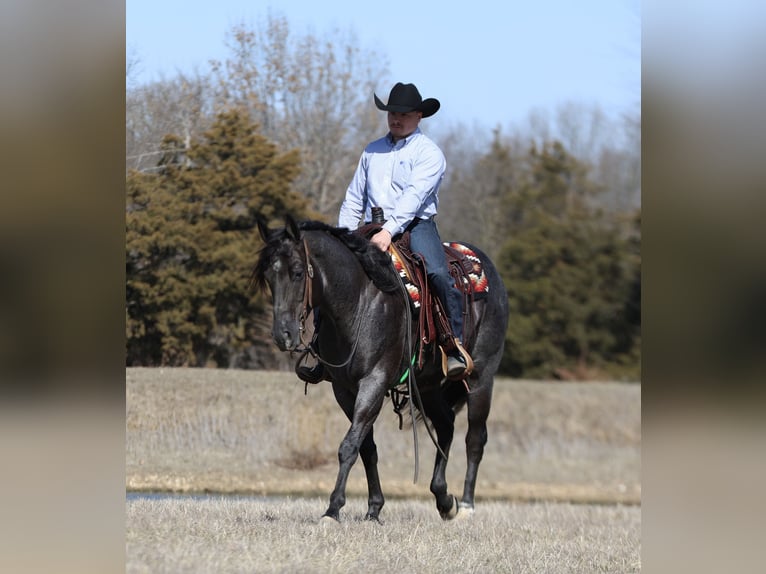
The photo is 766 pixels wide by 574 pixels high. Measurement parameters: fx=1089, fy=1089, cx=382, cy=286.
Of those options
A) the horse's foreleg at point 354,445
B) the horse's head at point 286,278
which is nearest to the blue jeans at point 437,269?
the horse's foreleg at point 354,445

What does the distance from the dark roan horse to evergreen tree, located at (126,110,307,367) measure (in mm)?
10068

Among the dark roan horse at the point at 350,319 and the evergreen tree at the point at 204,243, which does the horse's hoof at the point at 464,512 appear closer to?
the dark roan horse at the point at 350,319

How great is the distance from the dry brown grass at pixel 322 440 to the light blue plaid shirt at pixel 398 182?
768cm

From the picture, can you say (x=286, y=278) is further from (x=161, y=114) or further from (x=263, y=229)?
(x=161, y=114)

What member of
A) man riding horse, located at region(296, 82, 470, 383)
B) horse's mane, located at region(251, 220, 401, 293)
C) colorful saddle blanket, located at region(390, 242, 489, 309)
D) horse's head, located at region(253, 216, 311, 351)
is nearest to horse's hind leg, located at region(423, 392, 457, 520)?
man riding horse, located at region(296, 82, 470, 383)

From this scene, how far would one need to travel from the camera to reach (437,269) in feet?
31.8

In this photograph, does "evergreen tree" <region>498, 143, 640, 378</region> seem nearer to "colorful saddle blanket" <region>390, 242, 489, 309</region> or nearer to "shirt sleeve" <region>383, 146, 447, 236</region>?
"colorful saddle blanket" <region>390, 242, 489, 309</region>

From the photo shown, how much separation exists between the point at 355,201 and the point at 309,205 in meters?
13.3

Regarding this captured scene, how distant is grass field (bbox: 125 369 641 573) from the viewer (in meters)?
7.15

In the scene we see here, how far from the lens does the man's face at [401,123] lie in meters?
9.78
